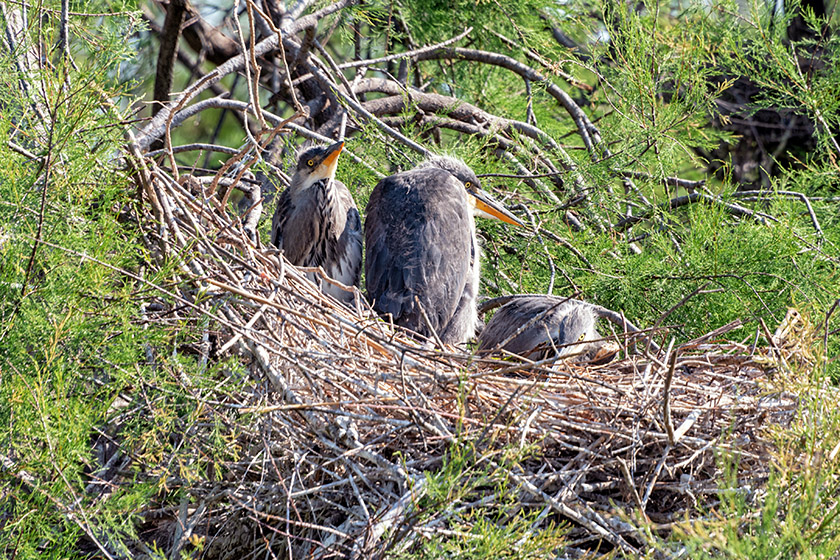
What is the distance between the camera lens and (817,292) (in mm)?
3236

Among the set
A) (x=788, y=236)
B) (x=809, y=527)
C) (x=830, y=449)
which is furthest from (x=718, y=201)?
(x=809, y=527)

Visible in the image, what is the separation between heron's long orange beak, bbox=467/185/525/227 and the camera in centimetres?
387

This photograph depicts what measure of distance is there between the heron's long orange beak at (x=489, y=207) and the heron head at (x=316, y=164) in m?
0.65

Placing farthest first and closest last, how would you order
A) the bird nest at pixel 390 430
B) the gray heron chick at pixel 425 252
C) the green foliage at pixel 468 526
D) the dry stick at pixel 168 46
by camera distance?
the dry stick at pixel 168 46, the gray heron chick at pixel 425 252, the bird nest at pixel 390 430, the green foliage at pixel 468 526

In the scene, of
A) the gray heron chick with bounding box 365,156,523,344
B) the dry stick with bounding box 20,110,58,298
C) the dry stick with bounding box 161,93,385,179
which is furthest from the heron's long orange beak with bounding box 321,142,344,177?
the dry stick with bounding box 20,110,58,298

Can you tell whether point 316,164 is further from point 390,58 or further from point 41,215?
point 41,215

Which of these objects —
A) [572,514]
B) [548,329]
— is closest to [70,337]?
[572,514]

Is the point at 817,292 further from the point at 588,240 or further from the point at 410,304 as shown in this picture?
the point at 410,304

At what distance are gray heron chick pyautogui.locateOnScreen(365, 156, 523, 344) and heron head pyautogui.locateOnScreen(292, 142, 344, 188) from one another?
0.24 metres

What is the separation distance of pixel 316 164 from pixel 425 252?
0.64 metres

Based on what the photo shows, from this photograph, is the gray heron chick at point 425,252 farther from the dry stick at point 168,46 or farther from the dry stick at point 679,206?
the dry stick at point 168,46

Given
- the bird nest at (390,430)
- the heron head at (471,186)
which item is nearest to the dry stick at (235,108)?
the heron head at (471,186)

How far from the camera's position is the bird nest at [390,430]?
2.17 meters

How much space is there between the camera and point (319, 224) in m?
3.80
